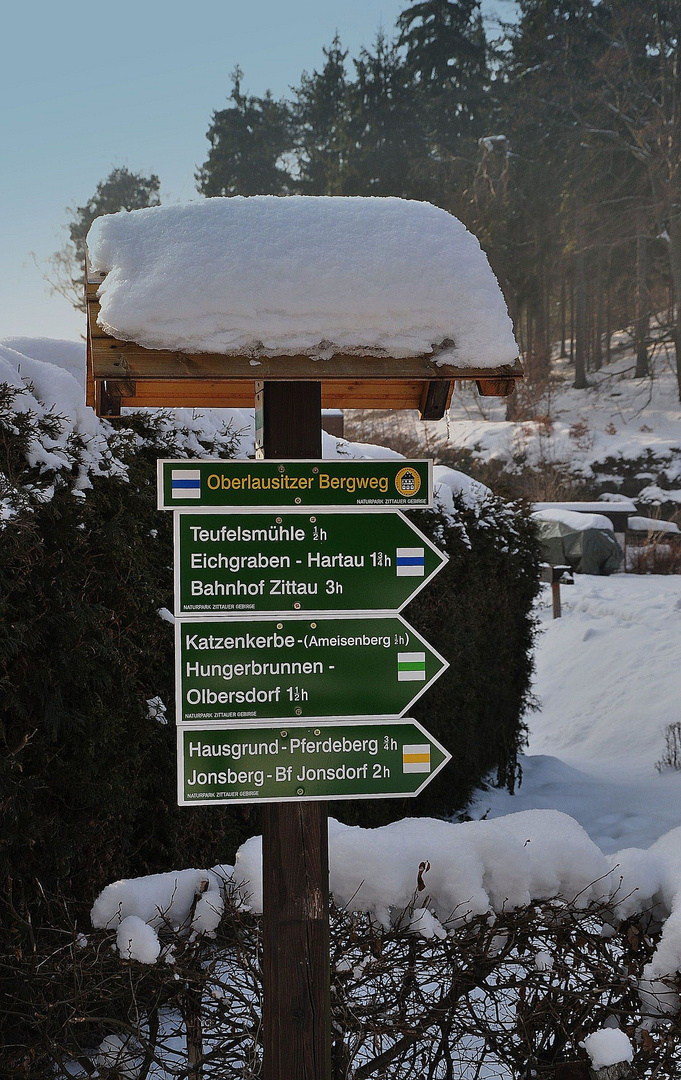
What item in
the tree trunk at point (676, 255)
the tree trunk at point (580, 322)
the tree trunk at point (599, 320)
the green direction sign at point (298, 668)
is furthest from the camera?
the tree trunk at point (599, 320)

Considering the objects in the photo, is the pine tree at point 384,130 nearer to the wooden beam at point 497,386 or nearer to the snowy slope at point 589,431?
the snowy slope at point 589,431

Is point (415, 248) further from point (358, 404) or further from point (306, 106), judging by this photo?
point (306, 106)

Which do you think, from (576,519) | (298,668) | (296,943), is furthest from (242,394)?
(576,519)

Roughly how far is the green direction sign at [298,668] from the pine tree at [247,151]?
127 ft

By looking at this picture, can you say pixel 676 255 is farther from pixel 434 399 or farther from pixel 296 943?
pixel 296 943

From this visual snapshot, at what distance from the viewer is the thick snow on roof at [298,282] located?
2.02 metres

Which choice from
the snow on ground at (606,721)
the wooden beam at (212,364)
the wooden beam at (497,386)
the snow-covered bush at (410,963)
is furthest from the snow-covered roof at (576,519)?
the wooden beam at (212,364)

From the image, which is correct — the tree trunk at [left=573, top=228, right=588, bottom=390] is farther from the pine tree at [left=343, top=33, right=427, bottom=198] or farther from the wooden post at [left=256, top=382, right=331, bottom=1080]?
the wooden post at [left=256, top=382, right=331, bottom=1080]

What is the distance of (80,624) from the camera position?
119 inches

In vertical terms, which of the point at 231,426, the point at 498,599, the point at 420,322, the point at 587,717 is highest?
the point at 420,322

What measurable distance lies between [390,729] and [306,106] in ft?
139

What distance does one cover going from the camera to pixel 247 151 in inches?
1526

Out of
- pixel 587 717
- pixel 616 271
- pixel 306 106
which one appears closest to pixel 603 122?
pixel 616 271

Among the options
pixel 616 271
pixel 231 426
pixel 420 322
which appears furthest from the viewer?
pixel 616 271
